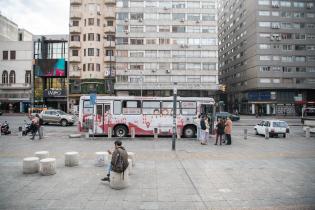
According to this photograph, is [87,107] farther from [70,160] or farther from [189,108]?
[70,160]

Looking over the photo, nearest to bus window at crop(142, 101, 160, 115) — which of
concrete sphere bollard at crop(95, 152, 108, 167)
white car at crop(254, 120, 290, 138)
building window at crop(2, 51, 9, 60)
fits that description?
white car at crop(254, 120, 290, 138)

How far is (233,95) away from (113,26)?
4134cm

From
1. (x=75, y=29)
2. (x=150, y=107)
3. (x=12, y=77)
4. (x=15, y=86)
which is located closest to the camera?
(x=150, y=107)

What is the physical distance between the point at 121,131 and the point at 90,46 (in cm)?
4000

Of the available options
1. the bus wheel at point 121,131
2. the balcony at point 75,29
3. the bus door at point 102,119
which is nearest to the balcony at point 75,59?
the balcony at point 75,29

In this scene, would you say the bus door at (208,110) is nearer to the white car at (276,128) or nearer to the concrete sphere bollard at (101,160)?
the white car at (276,128)

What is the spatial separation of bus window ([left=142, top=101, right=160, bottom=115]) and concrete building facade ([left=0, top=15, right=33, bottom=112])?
4903 centimetres

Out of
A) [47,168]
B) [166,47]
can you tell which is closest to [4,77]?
[166,47]

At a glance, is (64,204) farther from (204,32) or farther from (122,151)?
(204,32)

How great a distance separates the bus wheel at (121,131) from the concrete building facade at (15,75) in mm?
48176

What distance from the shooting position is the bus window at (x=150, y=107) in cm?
2002

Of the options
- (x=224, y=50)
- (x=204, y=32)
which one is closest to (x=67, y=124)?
(x=204, y=32)

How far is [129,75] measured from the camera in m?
56.3

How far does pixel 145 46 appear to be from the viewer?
186 ft
